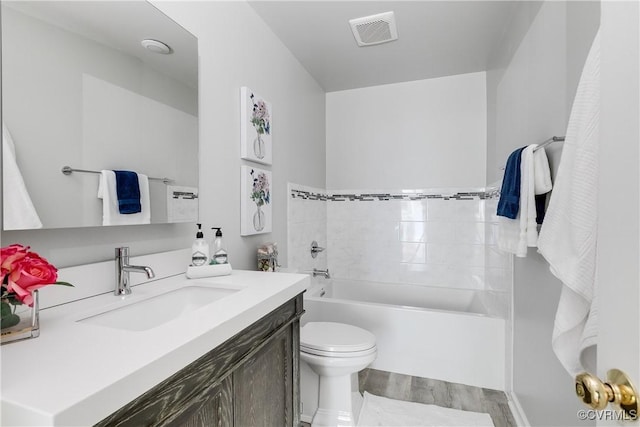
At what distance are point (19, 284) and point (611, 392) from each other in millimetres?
1037

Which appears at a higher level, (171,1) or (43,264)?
(171,1)

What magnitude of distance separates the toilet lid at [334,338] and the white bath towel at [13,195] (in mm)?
1292

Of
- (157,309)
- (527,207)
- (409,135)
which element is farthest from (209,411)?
(409,135)

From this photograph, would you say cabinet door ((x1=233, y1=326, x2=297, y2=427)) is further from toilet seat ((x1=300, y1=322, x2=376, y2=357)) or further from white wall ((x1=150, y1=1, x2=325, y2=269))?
white wall ((x1=150, y1=1, x2=325, y2=269))

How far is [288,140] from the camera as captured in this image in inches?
98.0

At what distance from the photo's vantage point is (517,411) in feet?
6.15

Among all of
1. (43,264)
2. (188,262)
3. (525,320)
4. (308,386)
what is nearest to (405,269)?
(525,320)

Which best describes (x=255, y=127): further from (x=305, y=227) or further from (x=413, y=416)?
(x=413, y=416)

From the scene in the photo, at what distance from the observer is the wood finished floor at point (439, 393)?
194cm

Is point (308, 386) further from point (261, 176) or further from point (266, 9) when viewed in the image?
point (266, 9)

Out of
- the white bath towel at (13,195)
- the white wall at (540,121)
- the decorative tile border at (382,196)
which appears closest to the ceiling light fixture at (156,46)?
the white bath towel at (13,195)

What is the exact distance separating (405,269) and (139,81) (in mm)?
2637

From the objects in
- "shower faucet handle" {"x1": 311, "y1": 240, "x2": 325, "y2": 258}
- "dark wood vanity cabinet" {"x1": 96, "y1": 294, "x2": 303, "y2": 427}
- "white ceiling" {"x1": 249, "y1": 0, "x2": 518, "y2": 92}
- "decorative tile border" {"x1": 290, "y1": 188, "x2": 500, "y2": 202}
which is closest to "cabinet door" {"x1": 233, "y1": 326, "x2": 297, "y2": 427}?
"dark wood vanity cabinet" {"x1": 96, "y1": 294, "x2": 303, "y2": 427}

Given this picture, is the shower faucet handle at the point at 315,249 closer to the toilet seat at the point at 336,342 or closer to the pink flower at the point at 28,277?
the toilet seat at the point at 336,342
